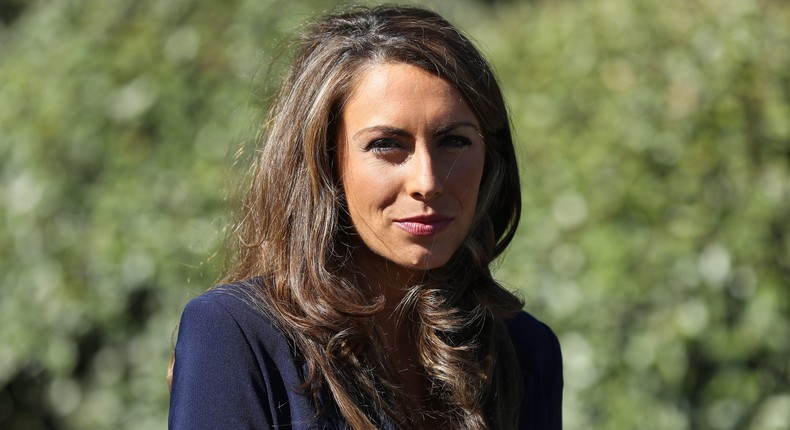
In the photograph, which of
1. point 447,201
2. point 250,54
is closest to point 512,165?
point 447,201

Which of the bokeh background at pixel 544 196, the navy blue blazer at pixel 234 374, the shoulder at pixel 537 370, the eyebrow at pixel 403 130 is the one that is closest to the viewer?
the navy blue blazer at pixel 234 374

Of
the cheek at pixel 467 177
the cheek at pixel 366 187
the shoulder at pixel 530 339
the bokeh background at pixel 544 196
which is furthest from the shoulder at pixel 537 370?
the bokeh background at pixel 544 196

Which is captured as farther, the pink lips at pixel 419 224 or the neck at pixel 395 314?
the neck at pixel 395 314

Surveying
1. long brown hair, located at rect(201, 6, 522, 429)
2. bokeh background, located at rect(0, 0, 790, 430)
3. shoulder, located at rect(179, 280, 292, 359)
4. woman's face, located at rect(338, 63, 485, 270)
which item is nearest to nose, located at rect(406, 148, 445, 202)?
woman's face, located at rect(338, 63, 485, 270)

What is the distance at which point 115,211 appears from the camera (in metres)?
4.46

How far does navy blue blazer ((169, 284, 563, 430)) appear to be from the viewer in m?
1.95

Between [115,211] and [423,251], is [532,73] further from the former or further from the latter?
[423,251]

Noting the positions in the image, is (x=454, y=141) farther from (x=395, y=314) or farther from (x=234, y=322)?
(x=234, y=322)

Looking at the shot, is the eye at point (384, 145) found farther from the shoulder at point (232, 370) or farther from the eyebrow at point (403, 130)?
the shoulder at point (232, 370)

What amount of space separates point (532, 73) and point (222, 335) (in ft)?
9.73

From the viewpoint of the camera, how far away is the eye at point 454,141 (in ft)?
6.93

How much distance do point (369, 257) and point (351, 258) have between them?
4 centimetres

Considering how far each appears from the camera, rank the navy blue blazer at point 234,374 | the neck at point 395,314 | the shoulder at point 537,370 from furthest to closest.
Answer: the shoulder at point 537,370, the neck at point 395,314, the navy blue blazer at point 234,374

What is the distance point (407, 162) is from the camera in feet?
6.80
